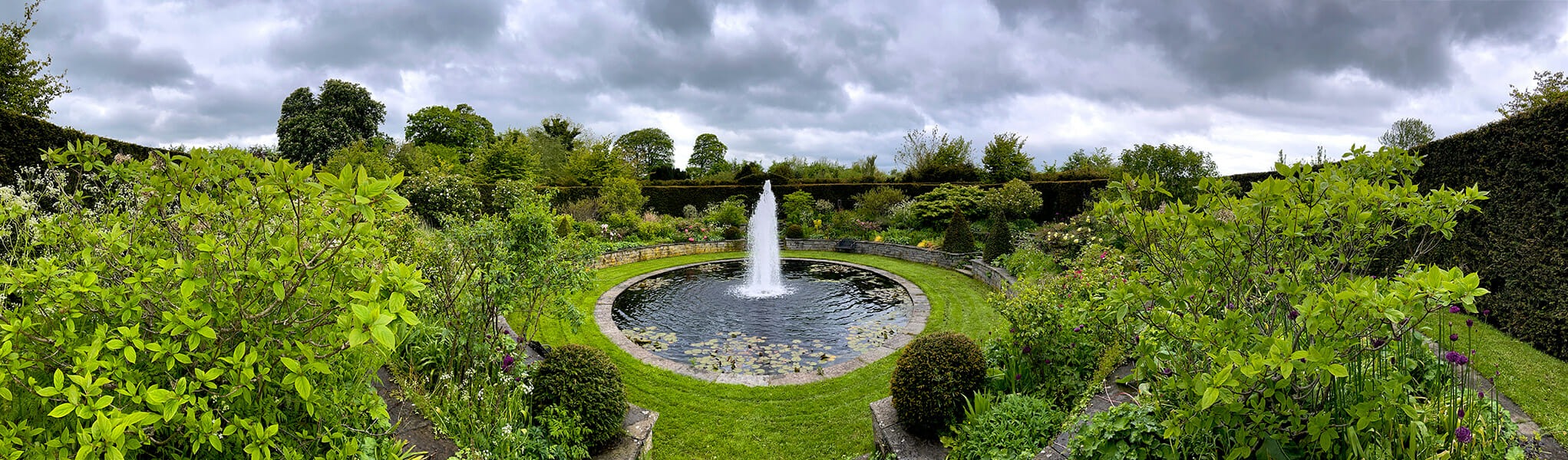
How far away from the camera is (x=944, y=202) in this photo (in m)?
18.2

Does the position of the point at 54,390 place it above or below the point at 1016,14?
below

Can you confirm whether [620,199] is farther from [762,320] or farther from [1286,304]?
[1286,304]

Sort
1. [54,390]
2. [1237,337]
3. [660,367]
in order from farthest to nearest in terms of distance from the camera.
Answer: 1. [660,367]
2. [1237,337]
3. [54,390]

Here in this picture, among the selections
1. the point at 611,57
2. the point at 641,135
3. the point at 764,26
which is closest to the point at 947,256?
the point at 764,26

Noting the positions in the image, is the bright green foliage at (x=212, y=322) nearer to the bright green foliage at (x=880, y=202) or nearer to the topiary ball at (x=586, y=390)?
the topiary ball at (x=586, y=390)

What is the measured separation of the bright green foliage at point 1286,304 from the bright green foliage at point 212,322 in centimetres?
268

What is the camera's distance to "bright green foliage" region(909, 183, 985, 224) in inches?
723

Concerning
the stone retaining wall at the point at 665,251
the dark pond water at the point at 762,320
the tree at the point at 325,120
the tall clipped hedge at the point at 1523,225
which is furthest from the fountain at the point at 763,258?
the tree at the point at 325,120

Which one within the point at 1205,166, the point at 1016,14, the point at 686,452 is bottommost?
the point at 686,452

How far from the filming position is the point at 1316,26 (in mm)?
5781

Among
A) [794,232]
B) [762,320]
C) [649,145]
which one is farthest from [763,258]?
[649,145]

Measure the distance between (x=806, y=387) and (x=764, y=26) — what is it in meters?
9.27

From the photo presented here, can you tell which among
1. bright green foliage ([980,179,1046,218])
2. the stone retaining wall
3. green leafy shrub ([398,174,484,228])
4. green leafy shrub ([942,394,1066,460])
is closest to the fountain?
the stone retaining wall

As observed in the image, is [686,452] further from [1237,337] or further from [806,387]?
[1237,337]
